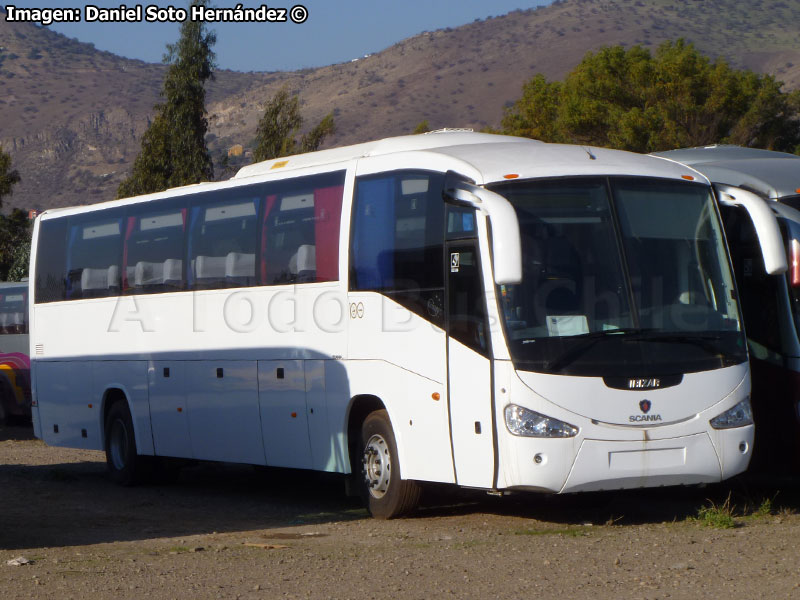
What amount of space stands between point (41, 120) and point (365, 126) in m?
35.3

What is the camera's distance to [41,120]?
124m

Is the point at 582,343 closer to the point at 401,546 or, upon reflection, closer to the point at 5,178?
the point at 401,546

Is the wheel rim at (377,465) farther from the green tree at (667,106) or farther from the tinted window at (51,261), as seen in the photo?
the green tree at (667,106)

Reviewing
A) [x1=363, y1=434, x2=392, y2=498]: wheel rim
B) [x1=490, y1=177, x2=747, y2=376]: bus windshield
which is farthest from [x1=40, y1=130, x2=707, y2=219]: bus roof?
[x1=363, y1=434, x2=392, y2=498]: wheel rim

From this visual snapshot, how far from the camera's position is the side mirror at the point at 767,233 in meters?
10.1

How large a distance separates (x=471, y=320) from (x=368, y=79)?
127 meters

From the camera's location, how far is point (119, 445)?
52.6 feet

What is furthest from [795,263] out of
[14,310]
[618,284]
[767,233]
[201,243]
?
[14,310]

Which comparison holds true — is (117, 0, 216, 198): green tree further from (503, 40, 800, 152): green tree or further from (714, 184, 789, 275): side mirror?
(714, 184, 789, 275): side mirror

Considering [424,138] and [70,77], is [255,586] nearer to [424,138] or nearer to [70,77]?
[424,138]

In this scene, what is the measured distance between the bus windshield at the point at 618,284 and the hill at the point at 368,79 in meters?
94.8

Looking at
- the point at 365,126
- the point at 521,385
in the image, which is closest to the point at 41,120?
the point at 365,126

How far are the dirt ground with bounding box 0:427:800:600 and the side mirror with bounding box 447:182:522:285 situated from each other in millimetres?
2024

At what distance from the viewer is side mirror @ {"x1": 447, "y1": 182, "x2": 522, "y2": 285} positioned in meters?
8.95
